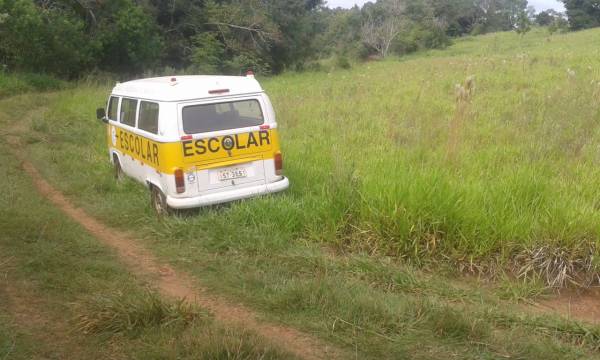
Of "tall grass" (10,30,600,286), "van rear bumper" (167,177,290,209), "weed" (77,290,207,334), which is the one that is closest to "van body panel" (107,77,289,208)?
"van rear bumper" (167,177,290,209)

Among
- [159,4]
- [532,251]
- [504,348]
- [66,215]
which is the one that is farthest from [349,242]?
[159,4]

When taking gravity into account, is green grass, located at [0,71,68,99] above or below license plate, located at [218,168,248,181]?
above

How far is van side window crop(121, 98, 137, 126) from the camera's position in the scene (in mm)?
7688

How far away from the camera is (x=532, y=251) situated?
200 inches

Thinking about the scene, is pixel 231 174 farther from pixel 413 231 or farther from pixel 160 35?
pixel 160 35

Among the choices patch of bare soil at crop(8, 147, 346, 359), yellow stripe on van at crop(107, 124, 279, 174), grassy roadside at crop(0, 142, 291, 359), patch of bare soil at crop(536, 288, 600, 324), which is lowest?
patch of bare soil at crop(536, 288, 600, 324)

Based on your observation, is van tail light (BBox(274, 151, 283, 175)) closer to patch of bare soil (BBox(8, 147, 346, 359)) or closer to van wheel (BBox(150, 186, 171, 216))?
van wheel (BBox(150, 186, 171, 216))

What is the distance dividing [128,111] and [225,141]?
2153 mm

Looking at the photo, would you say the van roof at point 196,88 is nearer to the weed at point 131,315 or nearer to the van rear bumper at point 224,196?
the van rear bumper at point 224,196

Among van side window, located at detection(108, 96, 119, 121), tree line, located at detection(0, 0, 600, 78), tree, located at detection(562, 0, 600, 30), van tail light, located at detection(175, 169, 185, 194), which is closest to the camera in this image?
van tail light, located at detection(175, 169, 185, 194)

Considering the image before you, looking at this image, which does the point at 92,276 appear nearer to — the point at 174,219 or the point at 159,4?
the point at 174,219

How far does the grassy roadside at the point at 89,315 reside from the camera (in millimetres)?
3539

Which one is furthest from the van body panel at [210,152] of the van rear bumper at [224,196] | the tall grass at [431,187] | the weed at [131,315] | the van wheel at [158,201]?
the weed at [131,315]

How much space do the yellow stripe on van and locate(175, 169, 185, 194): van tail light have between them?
0.19ft
